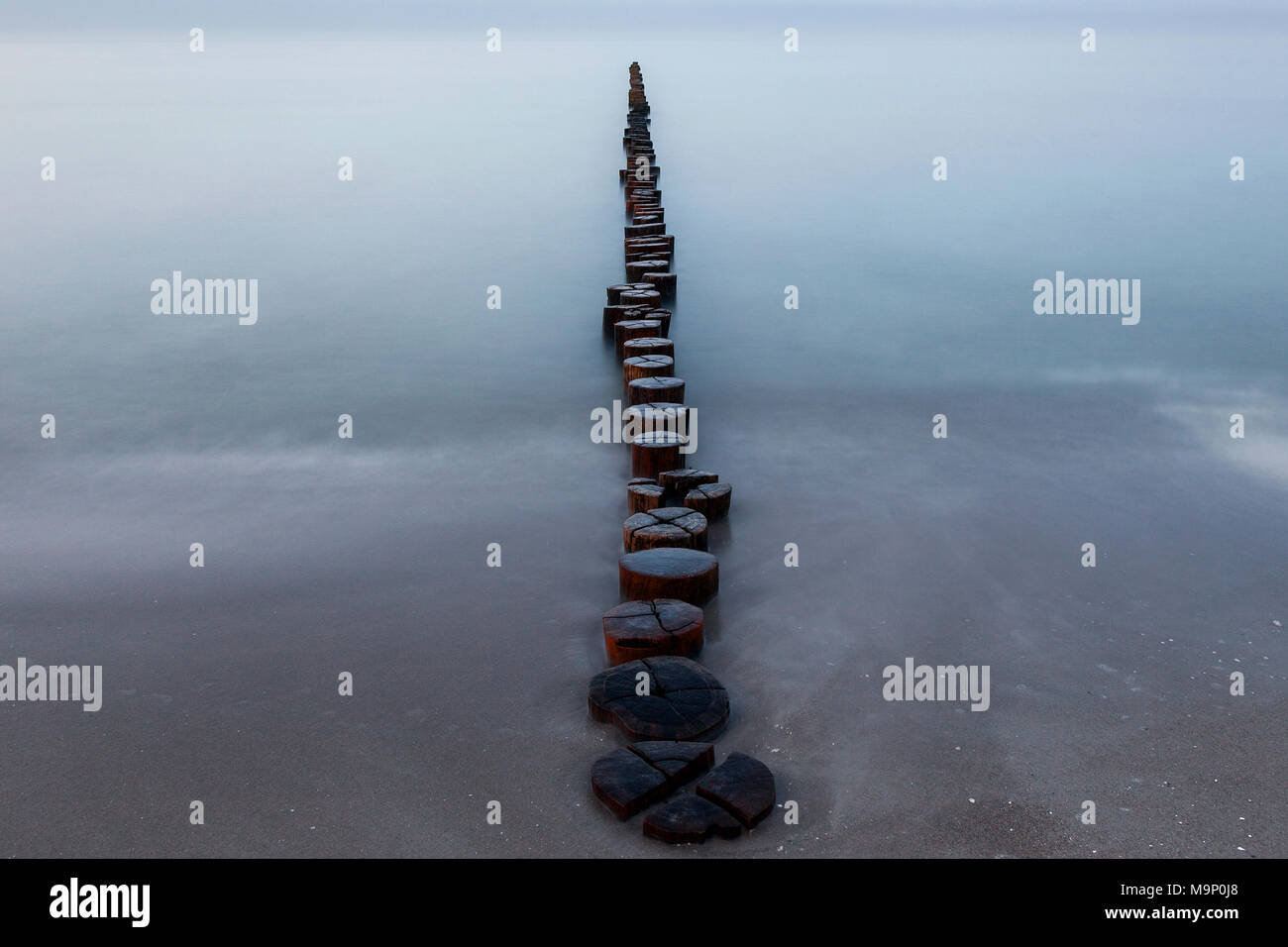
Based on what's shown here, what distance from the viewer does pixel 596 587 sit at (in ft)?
15.7

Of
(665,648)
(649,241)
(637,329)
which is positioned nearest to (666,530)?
(665,648)

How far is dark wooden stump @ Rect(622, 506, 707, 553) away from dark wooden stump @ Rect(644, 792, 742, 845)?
5.36ft

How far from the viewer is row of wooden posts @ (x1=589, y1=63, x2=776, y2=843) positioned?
11.0ft

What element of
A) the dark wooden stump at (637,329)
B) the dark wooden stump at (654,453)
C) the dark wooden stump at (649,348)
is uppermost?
the dark wooden stump at (637,329)

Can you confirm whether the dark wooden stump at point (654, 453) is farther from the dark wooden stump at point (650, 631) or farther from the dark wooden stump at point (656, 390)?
the dark wooden stump at point (650, 631)

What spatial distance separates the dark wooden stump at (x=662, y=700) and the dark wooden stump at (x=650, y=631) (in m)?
0.08

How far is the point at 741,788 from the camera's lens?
133 inches

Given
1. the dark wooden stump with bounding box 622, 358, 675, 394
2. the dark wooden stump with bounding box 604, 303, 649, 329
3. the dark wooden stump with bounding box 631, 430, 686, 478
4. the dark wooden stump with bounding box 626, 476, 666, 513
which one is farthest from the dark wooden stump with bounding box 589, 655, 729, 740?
the dark wooden stump with bounding box 604, 303, 649, 329

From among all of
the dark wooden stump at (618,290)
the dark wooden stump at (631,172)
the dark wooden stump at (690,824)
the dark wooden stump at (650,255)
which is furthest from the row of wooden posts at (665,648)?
the dark wooden stump at (631,172)

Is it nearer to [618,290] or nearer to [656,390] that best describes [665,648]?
[656,390]

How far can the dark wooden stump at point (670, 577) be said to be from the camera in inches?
177

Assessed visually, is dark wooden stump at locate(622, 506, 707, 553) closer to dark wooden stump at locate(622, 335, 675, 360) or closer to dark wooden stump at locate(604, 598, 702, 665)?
dark wooden stump at locate(604, 598, 702, 665)
